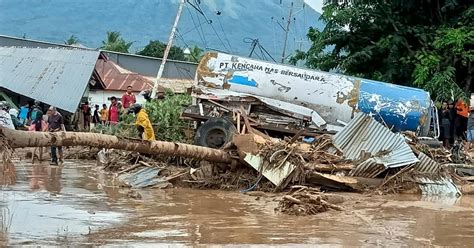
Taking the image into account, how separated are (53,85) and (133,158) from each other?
11.9 meters

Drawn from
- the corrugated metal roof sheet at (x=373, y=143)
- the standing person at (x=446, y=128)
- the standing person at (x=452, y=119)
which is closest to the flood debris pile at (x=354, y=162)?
the corrugated metal roof sheet at (x=373, y=143)

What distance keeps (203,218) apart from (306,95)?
7.61 m

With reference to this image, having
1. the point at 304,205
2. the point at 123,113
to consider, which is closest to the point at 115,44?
the point at 123,113

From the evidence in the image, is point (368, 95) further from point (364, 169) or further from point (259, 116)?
point (364, 169)

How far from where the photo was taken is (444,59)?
73.7 feet

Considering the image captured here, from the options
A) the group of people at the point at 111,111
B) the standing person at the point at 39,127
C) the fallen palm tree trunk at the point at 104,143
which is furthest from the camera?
the group of people at the point at 111,111

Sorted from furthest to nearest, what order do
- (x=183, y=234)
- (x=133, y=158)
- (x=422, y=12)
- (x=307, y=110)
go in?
(x=422, y=12), (x=307, y=110), (x=133, y=158), (x=183, y=234)

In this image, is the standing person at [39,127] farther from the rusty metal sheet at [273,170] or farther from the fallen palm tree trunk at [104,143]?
the rusty metal sheet at [273,170]

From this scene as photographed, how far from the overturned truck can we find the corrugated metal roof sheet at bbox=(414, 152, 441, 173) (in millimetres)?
3193

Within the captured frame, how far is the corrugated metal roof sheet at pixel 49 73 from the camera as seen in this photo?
2514cm

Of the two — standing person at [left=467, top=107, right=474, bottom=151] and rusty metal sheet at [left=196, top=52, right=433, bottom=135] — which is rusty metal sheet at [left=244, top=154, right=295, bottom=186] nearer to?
rusty metal sheet at [left=196, top=52, right=433, bottom=135]

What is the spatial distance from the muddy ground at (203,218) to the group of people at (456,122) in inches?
277

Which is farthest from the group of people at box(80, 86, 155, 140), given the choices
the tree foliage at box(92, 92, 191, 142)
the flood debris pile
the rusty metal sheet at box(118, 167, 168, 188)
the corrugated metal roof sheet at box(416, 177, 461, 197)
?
the corrugated metal roof sheet at box(416, 177, 461, 197)

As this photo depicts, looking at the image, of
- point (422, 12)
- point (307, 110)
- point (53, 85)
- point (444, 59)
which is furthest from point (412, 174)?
point (53, 85)
